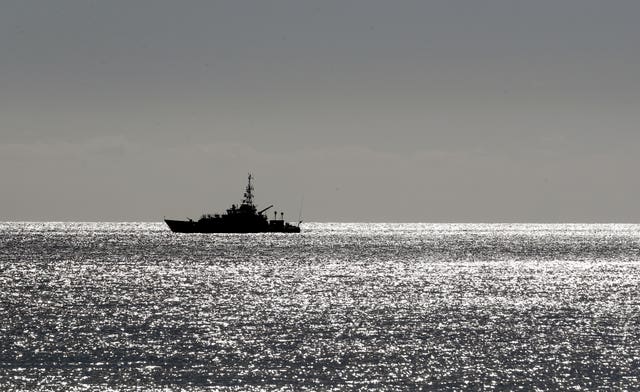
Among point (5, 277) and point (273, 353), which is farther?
point (5, 277)

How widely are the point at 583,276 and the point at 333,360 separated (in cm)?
9872

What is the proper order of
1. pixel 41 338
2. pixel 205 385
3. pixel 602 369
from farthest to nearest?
1. pixel 41 338
2. pixel 602 369
3. pixel 205 385

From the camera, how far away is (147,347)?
6172cm

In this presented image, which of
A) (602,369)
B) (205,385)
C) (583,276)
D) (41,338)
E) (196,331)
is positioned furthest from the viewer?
(583,276)

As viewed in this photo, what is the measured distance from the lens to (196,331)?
70.8 metres

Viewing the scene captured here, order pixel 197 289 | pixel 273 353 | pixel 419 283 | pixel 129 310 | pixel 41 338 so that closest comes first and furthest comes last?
pixel 273 353
pixel 41 338
pixel 129 310
pixel 197 289
pixel 419 283

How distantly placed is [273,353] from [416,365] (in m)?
9.36

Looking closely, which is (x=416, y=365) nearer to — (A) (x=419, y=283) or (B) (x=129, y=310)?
(B) (x=129, y=310)

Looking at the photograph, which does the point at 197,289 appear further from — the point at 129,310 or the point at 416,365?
the point at 416,365

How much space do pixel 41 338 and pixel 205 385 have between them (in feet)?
67.9

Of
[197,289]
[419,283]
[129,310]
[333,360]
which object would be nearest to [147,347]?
[333,360]

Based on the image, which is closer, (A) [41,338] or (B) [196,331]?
(A) [41,338]

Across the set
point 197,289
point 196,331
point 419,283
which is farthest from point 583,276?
point 196,331

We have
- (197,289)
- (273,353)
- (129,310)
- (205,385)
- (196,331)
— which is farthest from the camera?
(197,289)
